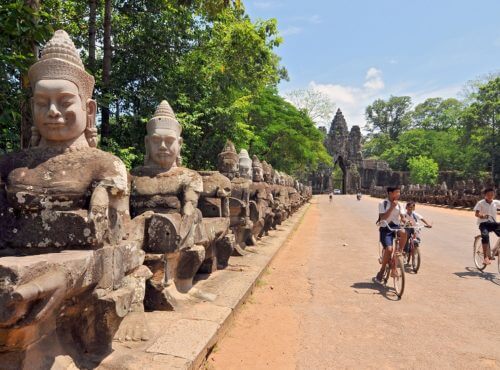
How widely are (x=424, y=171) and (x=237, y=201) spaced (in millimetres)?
52281

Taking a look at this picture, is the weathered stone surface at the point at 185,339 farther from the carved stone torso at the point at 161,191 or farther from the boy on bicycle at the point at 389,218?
the boy on bicycle at the point at 389,218

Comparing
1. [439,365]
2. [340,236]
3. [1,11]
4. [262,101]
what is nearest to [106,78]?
[1,11]

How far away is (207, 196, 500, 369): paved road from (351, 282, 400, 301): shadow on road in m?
0.02

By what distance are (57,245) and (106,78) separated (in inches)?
382

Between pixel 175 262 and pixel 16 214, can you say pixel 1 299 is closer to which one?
pixel 16 214

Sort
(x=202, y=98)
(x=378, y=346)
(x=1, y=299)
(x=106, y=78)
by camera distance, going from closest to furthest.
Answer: (x=1, y=299) < (x=378, y=346) < (x=106, y=78) < (x=202, y=98)

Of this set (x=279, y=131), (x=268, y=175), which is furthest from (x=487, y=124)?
(x=268, y=175)

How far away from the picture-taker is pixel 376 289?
6453mm

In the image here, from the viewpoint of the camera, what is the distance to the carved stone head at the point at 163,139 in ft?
15.6

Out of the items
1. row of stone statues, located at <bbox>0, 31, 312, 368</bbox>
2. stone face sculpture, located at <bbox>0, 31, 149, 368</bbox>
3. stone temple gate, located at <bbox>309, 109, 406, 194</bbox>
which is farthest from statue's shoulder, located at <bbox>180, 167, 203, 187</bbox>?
stone temple gate, located at <bbox>309, 109, 406, 194</bbox>

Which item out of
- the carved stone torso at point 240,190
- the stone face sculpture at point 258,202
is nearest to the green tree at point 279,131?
the stone face sculpture at point 258,202

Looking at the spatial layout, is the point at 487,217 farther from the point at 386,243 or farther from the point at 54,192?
the point at 54,192

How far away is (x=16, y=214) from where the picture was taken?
2762mm

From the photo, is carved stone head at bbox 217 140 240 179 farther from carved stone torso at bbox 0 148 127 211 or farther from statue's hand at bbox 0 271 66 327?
statue's hand at bbox 0 271 66 327
